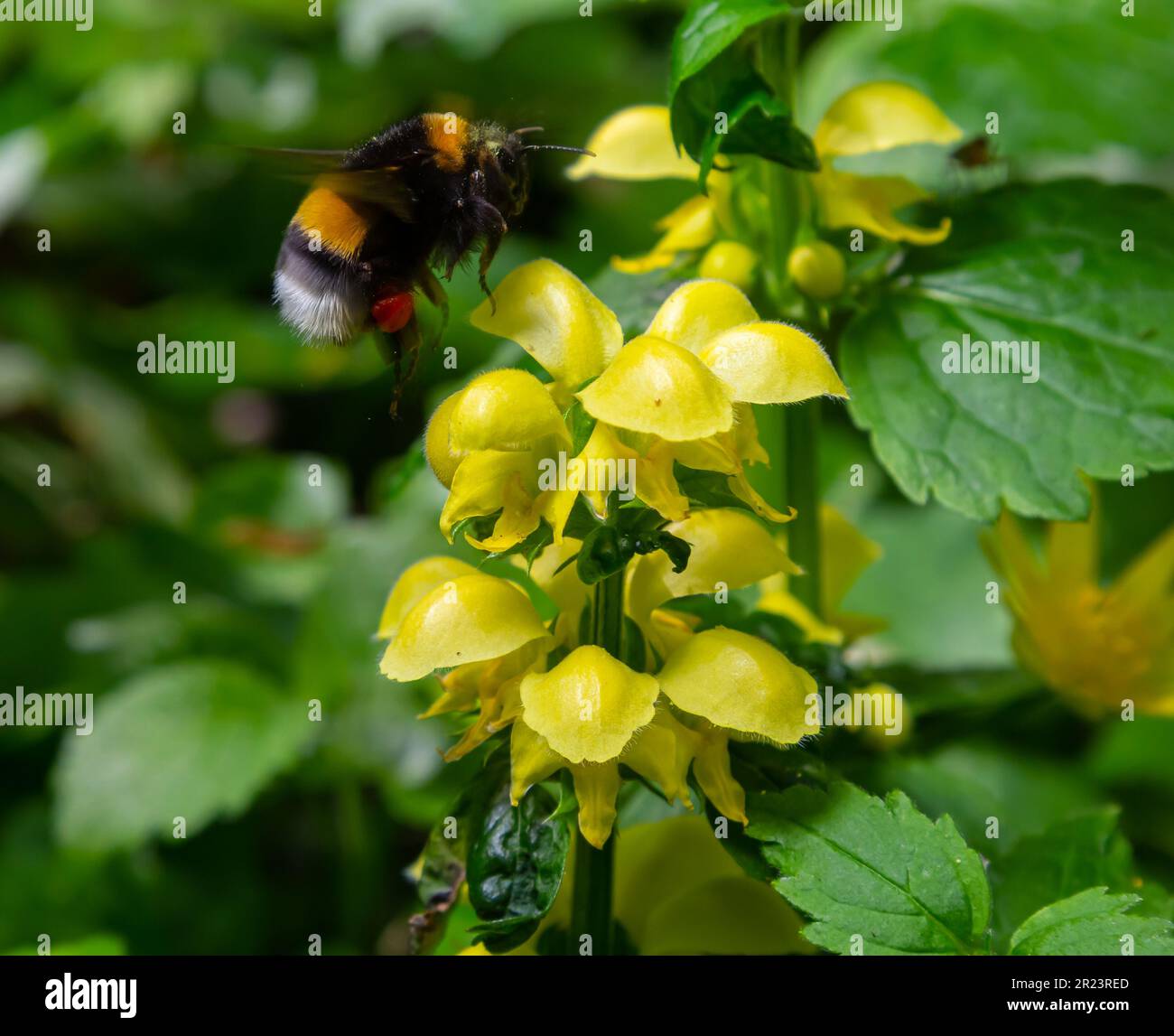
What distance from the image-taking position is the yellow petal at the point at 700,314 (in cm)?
75

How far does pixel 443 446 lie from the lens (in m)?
0.72

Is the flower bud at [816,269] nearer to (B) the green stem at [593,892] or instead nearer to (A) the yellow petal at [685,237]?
(A) the yellow petal at [685,237]

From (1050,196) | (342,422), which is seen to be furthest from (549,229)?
(1050,196)

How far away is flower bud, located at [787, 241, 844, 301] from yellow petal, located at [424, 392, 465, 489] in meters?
0.30

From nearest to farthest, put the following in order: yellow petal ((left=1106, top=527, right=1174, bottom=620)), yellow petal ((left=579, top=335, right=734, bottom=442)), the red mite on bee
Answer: yellow petal ((left=579, top=335, right=734, bottom=442))
the red mite on bee
yellow petal ((left=1106, top=527, right=1174, bottom=620))

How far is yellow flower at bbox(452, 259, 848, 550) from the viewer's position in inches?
25.6

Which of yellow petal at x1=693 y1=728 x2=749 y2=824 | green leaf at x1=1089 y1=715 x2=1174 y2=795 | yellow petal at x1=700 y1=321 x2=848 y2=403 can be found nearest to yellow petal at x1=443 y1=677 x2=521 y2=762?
yellow petal at x1=693 y1=728 x2=749 y2=824

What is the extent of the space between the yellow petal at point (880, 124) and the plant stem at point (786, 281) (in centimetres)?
3

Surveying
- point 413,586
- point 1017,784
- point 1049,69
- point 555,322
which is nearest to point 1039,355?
point 555,322

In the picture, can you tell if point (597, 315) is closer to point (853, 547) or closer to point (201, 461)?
point (853, 547)

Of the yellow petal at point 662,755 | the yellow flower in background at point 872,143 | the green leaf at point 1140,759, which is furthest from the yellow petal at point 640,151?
the green leaf at point 1140,759

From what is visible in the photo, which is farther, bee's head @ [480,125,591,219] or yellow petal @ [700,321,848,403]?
bee's head @ [480,125,591,219]

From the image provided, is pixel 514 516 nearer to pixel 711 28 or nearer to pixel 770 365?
pixel 770 365

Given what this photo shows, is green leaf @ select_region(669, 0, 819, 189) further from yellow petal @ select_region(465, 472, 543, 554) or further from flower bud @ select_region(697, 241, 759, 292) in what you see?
yellow petal @ select_region(465, 472, 543, 554)
